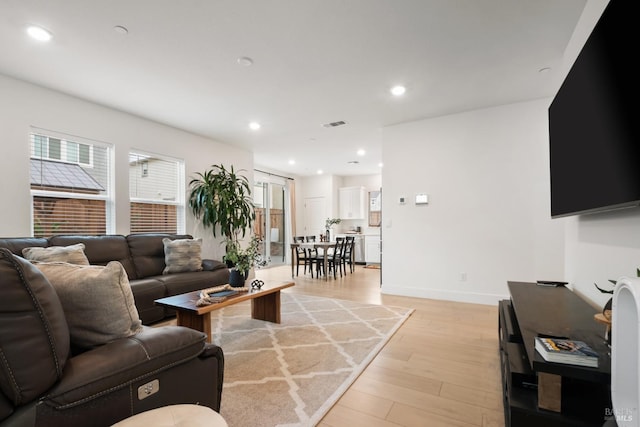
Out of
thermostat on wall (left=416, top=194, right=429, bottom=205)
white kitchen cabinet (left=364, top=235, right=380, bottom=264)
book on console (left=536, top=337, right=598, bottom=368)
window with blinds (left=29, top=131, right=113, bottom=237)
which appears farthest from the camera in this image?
white kitchen cabinet (left=364, top=235, right=380, bottom=264)

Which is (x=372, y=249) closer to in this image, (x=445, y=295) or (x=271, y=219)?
(x=271, y=219)

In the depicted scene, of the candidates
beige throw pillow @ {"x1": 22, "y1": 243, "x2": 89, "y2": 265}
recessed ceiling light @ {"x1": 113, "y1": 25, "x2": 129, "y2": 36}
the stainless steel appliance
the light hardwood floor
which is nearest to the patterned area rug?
the light hardwood floor

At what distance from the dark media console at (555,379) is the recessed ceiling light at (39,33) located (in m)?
3.98

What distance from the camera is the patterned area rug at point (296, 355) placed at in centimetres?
184

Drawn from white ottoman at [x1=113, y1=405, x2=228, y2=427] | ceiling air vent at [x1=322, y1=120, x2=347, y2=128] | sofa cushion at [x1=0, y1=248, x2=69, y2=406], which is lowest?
white ottoman at [x1=113, y1=405, x2=228, y2=427]

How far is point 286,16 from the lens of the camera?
2.28 metres

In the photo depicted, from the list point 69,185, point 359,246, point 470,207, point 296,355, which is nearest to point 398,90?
point 470,207

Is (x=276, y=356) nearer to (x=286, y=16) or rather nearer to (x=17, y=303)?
(x=17, y=303)

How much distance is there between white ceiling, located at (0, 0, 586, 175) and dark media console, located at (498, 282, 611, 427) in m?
2.20

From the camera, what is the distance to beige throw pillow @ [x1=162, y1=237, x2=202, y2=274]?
4.01m

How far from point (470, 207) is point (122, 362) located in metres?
4.31

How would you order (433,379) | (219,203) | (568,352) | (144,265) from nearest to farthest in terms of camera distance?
(568,352)
(433,379)
(144,265)
(219,203)

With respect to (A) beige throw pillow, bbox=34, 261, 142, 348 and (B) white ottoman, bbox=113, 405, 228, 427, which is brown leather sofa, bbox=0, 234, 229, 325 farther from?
(B) white ottoman, bbox=113, 405, 228, 427

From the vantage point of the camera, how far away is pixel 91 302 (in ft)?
4.05
